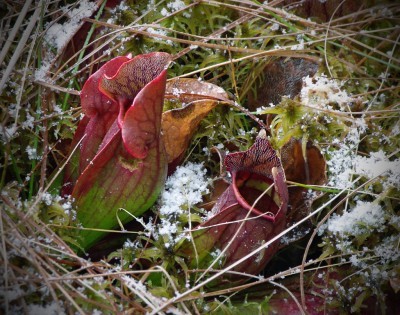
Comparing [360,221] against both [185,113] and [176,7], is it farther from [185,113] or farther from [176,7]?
[176,7]

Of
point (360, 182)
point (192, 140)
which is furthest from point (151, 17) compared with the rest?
point (360, 182)

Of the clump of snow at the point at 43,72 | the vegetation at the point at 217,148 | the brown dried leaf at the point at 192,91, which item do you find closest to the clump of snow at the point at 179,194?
the vegetation at the point at 217,148

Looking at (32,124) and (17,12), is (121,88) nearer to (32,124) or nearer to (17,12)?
(32,124)

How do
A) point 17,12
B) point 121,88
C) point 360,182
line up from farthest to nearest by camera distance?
point 17,12 → point 360,182 → point 121,88

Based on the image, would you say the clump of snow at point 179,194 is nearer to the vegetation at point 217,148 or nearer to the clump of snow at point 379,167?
the vegetation at point 217,148

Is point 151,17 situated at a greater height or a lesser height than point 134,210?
greater

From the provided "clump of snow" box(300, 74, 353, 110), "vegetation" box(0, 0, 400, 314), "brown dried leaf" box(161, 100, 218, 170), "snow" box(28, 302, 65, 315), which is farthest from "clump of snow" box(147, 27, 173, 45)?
"snow" box(28, 302, 65, 315)

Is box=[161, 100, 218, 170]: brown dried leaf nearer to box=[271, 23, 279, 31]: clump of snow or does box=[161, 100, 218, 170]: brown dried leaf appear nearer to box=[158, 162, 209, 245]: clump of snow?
box=[158, 162, 209, 245]: clump of snow

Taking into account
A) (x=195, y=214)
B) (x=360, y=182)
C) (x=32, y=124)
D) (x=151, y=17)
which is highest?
(x=151, y=17)
